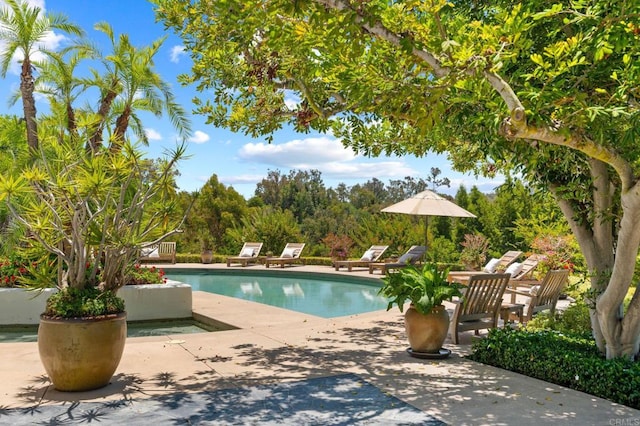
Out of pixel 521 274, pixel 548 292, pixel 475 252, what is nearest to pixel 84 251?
pixel 548 292

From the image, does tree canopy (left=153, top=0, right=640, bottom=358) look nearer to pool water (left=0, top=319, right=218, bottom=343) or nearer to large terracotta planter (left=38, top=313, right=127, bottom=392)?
large terracotta planter (left=38, top=313, right=127, bottom=392)

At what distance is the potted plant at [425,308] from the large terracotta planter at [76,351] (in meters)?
3.31

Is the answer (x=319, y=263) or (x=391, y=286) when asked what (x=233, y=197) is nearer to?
(x=319, y=263)

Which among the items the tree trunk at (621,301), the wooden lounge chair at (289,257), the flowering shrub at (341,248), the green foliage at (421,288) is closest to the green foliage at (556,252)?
the green foliage at (421,288)

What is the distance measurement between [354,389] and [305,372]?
0.79 m

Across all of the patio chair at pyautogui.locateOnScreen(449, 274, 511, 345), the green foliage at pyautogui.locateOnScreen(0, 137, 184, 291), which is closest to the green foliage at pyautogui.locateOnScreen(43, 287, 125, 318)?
the green foliage at pyautogui.locateOnScreen(0, 137, 184, 291)

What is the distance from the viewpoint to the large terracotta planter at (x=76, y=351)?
16.3 feet

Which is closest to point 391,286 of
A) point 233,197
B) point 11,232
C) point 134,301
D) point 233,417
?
point 233,417

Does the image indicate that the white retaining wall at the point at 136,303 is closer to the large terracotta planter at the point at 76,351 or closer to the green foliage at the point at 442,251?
the large terracotta planter at the point at 76,351

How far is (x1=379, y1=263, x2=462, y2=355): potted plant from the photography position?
647 cm

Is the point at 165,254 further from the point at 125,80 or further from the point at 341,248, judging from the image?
the point at 125,80

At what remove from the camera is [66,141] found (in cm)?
608

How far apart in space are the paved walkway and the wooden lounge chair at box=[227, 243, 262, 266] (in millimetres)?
14440

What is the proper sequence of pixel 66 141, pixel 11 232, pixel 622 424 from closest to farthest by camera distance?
pixel 622 424
pixel 66 141
pixel 11 232
